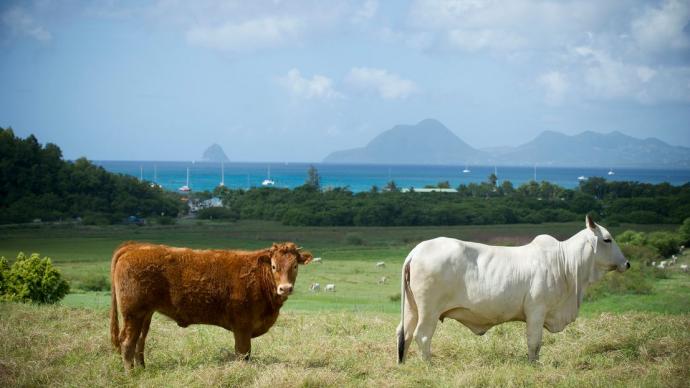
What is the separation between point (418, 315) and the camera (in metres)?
8.23

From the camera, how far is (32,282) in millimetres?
14156

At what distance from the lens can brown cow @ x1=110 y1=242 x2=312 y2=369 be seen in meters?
7.78

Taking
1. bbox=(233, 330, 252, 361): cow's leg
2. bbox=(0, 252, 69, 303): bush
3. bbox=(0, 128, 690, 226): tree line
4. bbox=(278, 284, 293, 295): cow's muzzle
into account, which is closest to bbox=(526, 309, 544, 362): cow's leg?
bbox=(278, 284, 293, 295): cow's muzzle

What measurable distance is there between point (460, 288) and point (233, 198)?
5267 centimetres

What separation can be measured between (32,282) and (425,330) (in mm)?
9221

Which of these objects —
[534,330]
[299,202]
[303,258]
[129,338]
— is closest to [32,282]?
[129,338]

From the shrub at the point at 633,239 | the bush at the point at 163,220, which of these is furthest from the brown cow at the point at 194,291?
the bush at the point at 163,220

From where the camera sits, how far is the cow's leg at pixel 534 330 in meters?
8.18

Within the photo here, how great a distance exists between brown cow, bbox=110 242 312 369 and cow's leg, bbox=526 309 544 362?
2585mm

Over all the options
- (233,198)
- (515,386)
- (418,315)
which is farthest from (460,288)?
(233,198)

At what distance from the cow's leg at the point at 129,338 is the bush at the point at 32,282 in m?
6.99

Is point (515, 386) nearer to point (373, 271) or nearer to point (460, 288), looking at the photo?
point (460, 288)

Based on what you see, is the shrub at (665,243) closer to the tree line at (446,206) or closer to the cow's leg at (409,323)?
the tree line at (446,206)

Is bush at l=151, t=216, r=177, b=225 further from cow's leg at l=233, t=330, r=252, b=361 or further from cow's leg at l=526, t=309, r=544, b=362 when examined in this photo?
cow's leg at l=526, t=309, r=544, b=362
